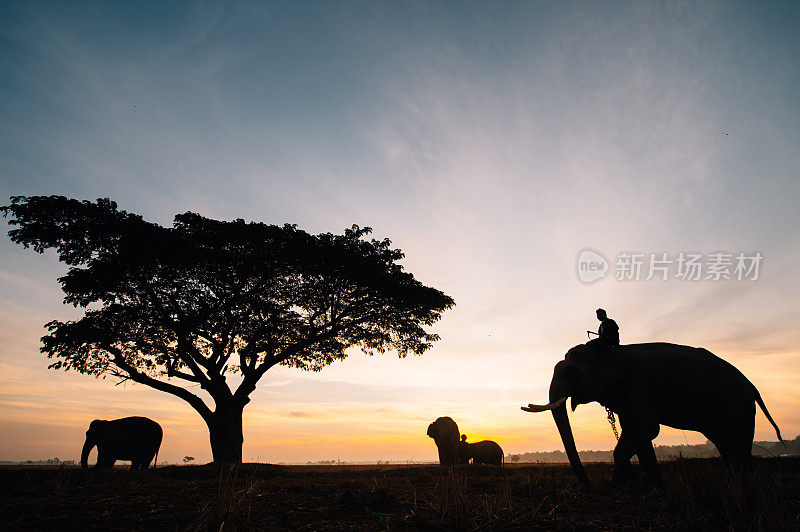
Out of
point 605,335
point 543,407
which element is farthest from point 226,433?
point 605,335

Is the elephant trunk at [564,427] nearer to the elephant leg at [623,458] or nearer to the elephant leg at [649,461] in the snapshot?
the elephant leg at [623,458]

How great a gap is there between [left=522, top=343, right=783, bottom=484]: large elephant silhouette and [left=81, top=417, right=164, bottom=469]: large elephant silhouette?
18.3 m

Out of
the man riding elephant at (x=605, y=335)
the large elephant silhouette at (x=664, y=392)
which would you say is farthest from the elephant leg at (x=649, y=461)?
the man riding elephant at (x=605, y=335)

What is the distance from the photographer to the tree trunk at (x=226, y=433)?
18.0 metres

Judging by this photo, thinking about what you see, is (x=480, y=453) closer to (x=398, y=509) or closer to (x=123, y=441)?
(x=123, y=441)

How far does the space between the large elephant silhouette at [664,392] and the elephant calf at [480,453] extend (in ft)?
55.7

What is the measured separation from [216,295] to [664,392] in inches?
679

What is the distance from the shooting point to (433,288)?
21172mm

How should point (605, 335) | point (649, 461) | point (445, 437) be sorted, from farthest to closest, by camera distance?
point (445, 437), point (605, 335), point (649, 461)

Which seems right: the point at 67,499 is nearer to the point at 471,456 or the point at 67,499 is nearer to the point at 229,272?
the point at 229,272

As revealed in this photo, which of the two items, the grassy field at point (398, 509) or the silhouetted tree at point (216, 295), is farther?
the silhouetted tree at point (216, 295)

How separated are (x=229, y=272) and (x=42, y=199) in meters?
7.73

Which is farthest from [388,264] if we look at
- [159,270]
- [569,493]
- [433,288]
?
[569,493]

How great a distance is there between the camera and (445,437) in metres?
22.8
